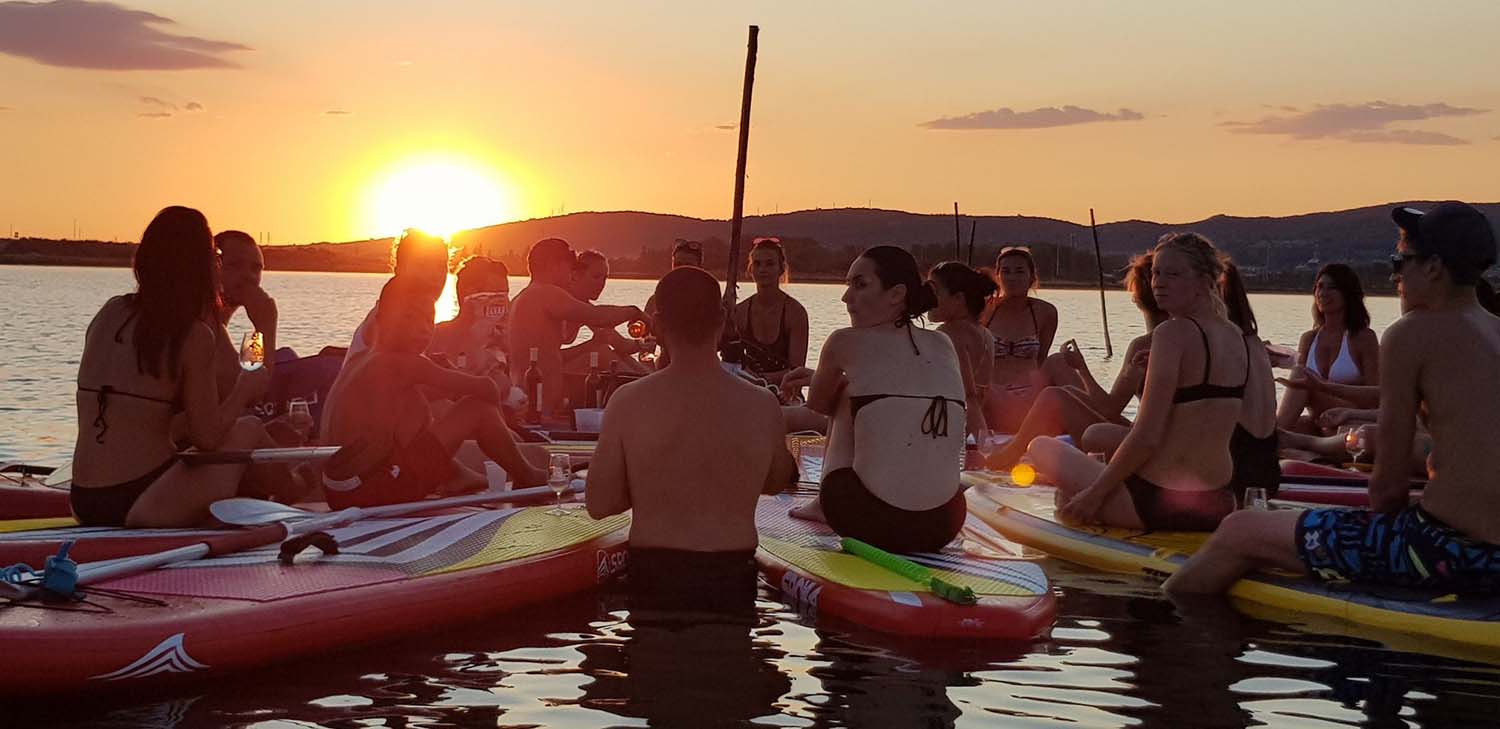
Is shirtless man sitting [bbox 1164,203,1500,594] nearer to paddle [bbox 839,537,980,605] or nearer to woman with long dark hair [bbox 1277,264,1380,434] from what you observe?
paddle [bbox 839,537,980,605]

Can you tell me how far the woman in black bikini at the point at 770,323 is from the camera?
41.9 ft

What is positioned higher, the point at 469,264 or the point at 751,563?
the point at 469,264

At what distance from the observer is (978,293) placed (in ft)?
37.1

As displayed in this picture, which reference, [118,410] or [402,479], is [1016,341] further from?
[118,410]

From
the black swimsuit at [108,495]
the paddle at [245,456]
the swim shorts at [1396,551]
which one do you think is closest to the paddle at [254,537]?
the paddle at [245,456]

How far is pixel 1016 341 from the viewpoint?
13219 millimetres

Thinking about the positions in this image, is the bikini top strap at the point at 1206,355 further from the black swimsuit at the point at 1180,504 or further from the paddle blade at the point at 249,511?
the paddle blade at the point at 249,511

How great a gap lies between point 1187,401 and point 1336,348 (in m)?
5.38

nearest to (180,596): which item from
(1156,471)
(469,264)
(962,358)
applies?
(1156,471)

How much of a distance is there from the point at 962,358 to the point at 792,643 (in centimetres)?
468

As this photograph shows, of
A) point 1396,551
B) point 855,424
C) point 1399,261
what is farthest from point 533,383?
point 1399,261

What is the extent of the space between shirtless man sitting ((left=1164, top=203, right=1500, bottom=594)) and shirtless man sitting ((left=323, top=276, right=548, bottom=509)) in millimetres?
4408

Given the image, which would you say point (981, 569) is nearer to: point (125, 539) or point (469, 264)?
point (125, 539)

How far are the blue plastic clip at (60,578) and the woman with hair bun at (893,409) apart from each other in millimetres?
3278
